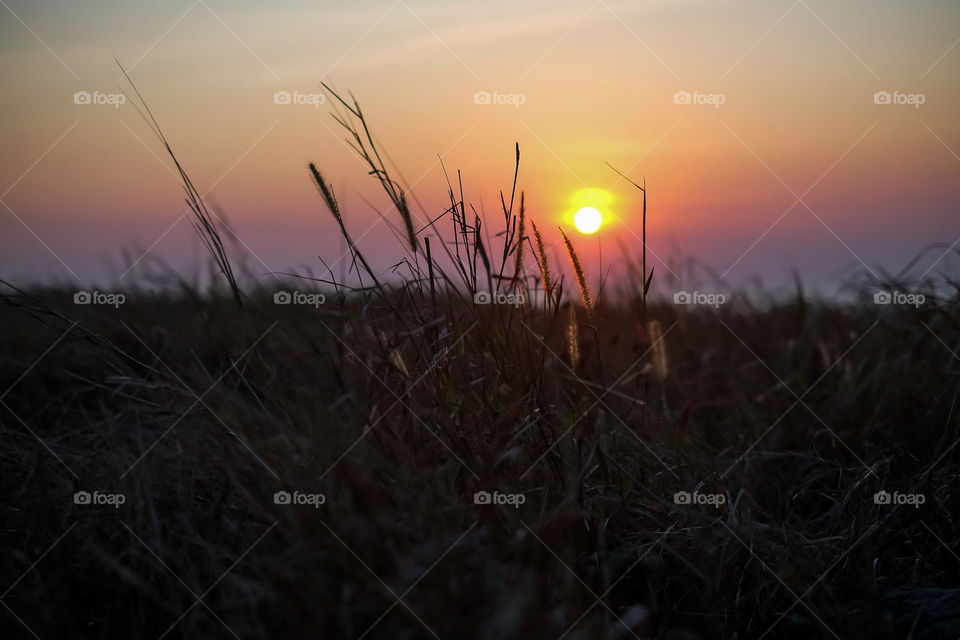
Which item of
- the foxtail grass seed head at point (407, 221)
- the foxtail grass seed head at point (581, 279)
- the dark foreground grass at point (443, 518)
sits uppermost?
the foxtail grass seed head at point (407, 221)

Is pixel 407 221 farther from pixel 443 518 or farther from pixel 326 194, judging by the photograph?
pixel 443 518

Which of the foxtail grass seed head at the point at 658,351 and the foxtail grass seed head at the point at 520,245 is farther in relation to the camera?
the foxtail grass seed head at the point at 658,351

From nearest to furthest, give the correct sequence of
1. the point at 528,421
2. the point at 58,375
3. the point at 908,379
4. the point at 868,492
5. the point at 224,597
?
the point at 224,597 < the point at 528,421 < the point at 868,492 < the point at 908,379 < the point at 58,375

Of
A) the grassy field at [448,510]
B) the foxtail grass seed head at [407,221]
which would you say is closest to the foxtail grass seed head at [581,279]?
the grassy field at [448,510]

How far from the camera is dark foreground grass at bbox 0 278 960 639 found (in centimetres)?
154

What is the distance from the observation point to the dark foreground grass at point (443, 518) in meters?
1.54

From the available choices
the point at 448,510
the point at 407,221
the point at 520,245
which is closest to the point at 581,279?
the point at 520,245

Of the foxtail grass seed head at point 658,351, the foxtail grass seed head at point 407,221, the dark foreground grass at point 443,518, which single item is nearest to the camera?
the dark foreground grass at point 443,518

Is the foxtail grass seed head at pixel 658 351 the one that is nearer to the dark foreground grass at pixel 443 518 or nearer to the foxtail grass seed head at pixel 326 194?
the dark foreground grass at pixel 443 518

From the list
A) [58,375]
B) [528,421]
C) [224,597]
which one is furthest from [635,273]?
[58,375]

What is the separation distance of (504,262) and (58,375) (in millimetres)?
2489

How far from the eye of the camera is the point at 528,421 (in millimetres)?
2033

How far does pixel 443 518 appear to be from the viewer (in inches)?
63.6

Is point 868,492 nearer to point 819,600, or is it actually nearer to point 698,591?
point 819,600
